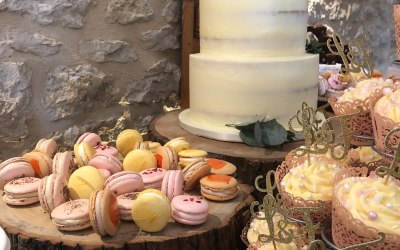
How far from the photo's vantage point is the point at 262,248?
37.9 inches

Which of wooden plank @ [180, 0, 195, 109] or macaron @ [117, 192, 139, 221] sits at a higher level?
wooden plank @ [180, 0, 195, 109]

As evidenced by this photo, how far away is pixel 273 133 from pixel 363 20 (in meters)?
2.54

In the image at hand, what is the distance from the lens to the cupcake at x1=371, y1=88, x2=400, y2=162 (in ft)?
2.71

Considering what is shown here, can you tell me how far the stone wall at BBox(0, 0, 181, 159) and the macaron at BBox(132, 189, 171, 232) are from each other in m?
1.02

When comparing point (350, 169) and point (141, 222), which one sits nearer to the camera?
point (350, 169)

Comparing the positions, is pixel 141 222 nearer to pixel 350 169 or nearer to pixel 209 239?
pixel 209 239

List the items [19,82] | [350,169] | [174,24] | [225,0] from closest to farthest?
[350,169]
[225,0]
[19,82]
[174,24]

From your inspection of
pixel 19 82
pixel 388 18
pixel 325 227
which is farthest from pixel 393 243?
pixel 388 18

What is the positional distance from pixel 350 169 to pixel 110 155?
2.46 ft

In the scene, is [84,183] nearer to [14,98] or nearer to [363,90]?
[363,90]

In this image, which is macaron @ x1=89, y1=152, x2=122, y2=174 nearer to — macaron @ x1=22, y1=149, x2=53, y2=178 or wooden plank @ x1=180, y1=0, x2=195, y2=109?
macaron @ x1=22, y1=149, x2=53, y2=178

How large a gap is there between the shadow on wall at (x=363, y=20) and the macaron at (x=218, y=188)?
2.59 metres

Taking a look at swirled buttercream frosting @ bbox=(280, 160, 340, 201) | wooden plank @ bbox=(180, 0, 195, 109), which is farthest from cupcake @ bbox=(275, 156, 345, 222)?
wooden plank @ bbox=(180, 0, 195, 109)

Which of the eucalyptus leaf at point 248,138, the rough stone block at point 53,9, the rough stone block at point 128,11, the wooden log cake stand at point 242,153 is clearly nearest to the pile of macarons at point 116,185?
the wooden log cake stand at point 242,153
